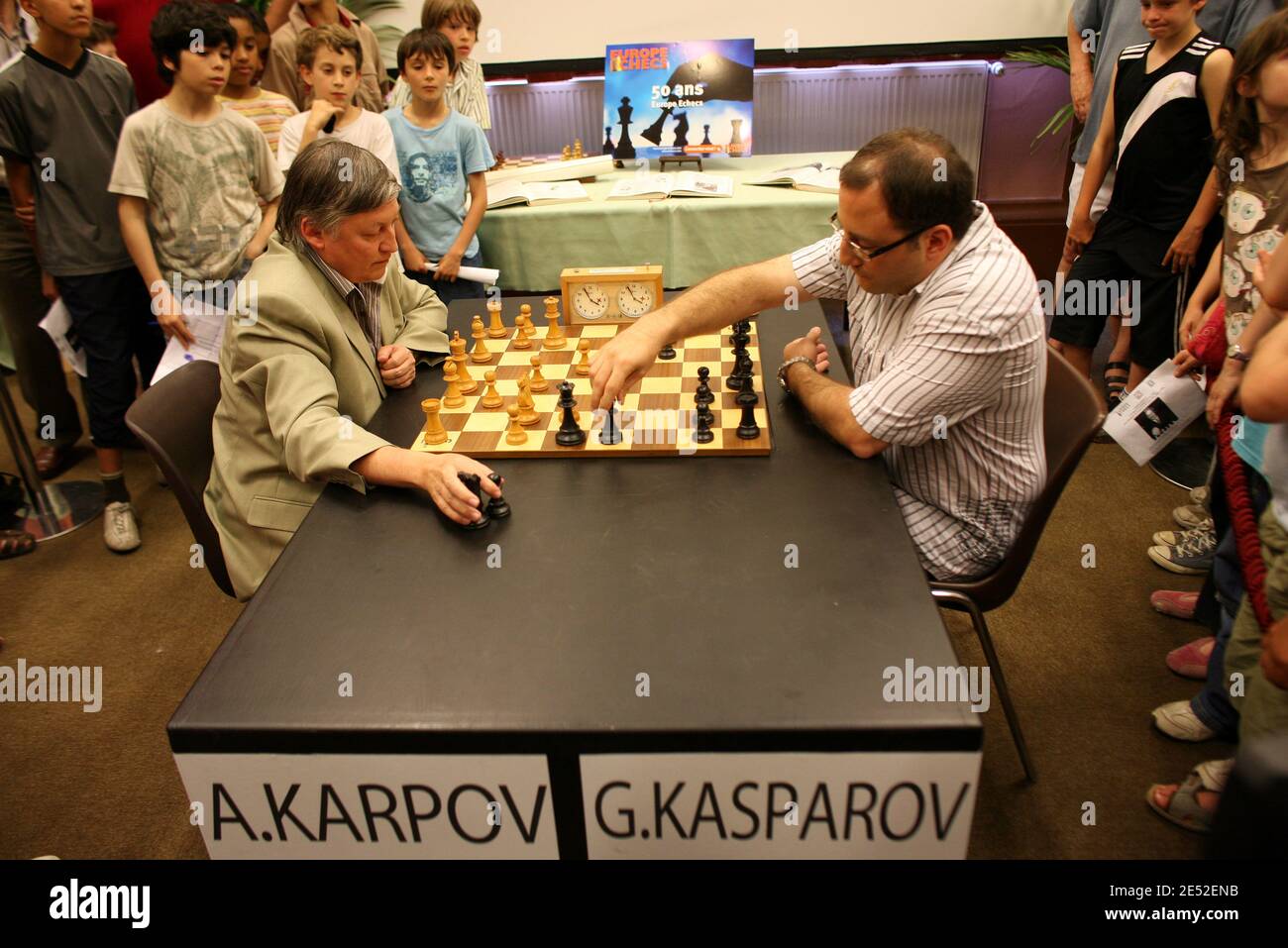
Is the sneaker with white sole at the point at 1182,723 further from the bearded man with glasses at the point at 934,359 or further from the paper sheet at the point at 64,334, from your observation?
the paper sheet at the point at 64,334

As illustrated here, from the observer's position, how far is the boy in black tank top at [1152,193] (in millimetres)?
3012

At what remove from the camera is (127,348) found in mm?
3262

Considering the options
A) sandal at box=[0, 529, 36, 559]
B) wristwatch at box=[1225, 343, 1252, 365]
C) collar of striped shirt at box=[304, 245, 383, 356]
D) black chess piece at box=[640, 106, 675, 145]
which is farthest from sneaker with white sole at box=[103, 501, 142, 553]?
wristwatch at box=[1225, 343, 1252, 365]

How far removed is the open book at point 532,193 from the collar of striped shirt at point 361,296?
163cm

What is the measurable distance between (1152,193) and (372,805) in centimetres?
331

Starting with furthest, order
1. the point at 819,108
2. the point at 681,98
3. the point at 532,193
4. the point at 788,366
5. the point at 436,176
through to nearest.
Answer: the point at 819,108, the point at 681,98, the point at 532,193, the point at 436,176, the point at 788,366

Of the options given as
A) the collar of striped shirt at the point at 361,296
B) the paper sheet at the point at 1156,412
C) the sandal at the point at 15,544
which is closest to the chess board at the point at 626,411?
the collar of striped shirt at the point at 361,296

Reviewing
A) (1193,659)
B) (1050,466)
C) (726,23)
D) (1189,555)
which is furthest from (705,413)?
(726,23)

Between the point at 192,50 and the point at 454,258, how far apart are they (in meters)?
1.08

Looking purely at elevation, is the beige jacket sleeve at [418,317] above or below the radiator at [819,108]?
below

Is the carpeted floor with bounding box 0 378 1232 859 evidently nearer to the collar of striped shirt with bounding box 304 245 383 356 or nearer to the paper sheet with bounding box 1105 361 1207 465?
the paper sheet with bounding box 1105 361 1207 465

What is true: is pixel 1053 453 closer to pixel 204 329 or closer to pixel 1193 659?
pixel 1193 659

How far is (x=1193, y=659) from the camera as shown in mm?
2426

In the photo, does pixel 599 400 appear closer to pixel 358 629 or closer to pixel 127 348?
pixel 358 629
